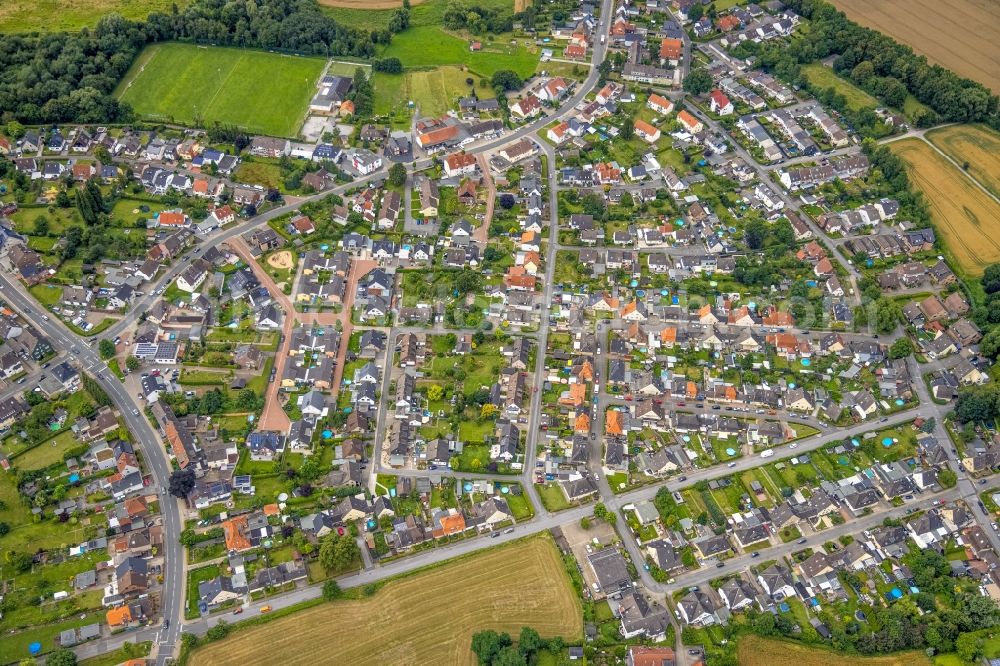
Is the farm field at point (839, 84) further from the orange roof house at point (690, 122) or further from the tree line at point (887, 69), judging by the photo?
the orange roof house at point (690, 122)

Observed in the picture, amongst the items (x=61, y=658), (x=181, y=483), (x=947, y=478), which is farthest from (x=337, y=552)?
(x=947, y=478)

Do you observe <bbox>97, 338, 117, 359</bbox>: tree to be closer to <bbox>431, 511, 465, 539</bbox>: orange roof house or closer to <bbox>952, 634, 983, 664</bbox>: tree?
<bbox>431, 511, 465, 539</bbox>: orange roof house

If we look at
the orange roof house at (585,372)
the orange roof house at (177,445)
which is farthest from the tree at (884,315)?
the orange roof house at (177,445)

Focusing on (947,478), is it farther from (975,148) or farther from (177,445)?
(177,445)

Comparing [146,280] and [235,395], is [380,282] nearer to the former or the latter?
[235,395]

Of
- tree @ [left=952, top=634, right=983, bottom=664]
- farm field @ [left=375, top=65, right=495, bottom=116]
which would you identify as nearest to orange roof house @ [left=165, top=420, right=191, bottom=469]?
farm field @ [left=375, top=65, right=495, bottom=116]

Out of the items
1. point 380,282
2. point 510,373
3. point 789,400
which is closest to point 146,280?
point 380,282
